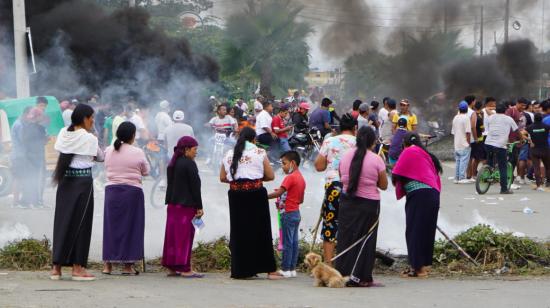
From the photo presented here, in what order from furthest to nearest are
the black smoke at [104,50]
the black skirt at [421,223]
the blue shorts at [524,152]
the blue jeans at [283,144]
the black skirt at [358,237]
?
the black smoke at [104,50], the blue jeans at [283,144], the blue shorts at [524,152], the black skirt at [421,223], the black skirt at [358,237]

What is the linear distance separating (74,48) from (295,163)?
66.1ft

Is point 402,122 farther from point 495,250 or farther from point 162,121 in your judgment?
point 495,250

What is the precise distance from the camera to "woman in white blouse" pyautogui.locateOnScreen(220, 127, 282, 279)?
967 centimetres

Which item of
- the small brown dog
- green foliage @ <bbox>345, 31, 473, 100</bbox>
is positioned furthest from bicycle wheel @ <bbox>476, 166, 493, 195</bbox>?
green foliage @ <bbox>345, 31, 473, 100</bbox>

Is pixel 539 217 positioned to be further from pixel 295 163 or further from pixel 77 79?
pixel 77 79

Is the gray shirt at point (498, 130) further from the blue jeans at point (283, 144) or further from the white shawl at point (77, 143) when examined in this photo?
the white shawl at point (77, 143)

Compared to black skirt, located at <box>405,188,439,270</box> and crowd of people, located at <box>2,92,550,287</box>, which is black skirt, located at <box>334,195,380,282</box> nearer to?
crowd of people, located at <box>2,92,550,287</box>

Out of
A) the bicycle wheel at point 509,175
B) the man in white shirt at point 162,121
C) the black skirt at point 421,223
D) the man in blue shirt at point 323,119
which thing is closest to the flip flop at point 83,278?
the black skirt at point 421,223

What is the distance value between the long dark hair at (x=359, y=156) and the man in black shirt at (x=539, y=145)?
10009mm

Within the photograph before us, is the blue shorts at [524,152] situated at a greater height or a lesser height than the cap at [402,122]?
lesser

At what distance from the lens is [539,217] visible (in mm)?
14883

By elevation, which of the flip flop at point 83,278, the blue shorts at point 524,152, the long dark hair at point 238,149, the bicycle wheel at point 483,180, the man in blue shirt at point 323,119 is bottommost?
the flip flop at point 83,278

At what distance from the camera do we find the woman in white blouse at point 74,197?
9406mm

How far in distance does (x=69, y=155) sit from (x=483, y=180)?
10.5m
